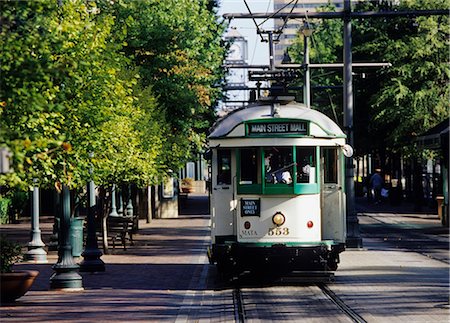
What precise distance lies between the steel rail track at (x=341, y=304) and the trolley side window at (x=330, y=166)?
2.17 metres

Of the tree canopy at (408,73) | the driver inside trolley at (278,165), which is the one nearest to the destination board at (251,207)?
the driver inside trolley at (278,165)

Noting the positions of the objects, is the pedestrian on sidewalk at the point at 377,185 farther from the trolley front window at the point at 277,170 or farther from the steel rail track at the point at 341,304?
the steel rail track at the point at 341,304

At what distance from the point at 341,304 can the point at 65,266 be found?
6228 mm

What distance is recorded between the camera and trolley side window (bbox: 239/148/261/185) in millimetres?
22516

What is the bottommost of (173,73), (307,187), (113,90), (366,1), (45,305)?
(45,305)

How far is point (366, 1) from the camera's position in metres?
76.6

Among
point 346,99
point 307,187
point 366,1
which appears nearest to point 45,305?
point 307,187

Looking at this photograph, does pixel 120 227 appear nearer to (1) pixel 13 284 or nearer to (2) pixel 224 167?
(2) pixel 224 167

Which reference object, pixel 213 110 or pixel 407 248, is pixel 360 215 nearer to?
pixel 213 110

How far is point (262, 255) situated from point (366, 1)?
56584 mm

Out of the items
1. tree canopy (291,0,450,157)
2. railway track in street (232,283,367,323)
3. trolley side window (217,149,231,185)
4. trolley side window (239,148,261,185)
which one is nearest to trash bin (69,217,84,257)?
trolley side window (217,149,231,185)

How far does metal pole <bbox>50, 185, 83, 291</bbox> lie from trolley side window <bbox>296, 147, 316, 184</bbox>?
4.64m

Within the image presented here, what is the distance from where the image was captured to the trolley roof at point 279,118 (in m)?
22.6

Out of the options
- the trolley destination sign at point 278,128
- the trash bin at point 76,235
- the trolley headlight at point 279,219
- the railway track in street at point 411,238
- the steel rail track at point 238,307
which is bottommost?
the steel rail track at point 238,307
